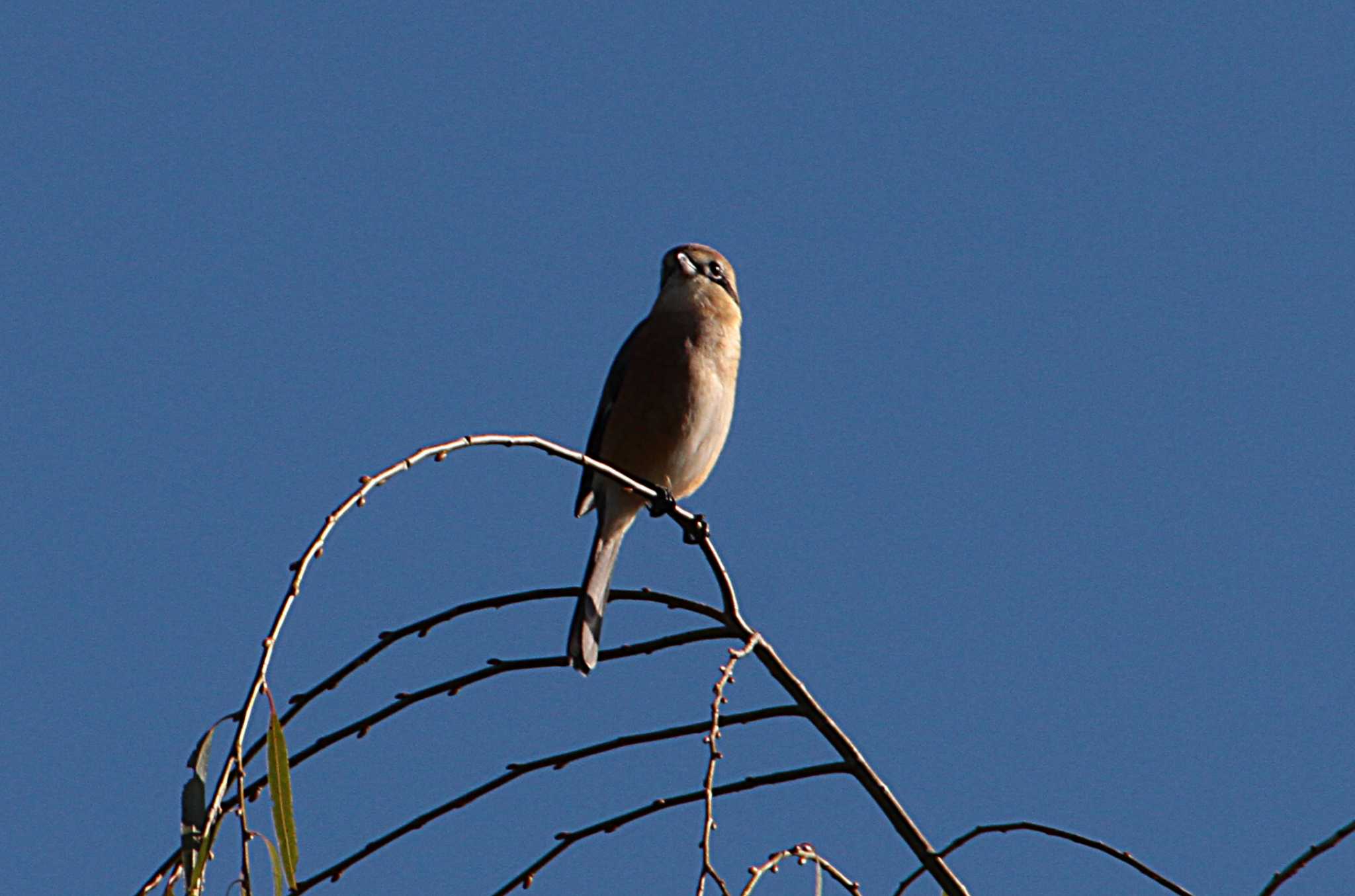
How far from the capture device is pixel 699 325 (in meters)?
4.82

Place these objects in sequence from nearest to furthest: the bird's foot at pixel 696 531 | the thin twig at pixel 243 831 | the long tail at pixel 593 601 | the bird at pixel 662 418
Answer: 1. the thin twig at pixel 243 831
2. the bird's foot at pixel 696 531
3. the long tail at pixel 593 601
4. the bird at pixel 662 418

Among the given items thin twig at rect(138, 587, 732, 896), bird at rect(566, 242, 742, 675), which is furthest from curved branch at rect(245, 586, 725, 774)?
bird at rect(566, 242, 742, 675)

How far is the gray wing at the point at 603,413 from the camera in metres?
4.70

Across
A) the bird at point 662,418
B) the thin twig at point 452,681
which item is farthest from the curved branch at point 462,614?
the bird at point 662,418

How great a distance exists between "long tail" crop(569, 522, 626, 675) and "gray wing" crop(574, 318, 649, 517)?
3.1 inches

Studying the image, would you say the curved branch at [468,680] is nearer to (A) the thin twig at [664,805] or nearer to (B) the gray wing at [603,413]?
(A) the thin twig at [664,805]

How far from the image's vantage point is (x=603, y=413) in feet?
16.1

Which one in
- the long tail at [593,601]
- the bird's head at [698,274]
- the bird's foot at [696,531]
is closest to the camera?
the bird's foot at [696,531]

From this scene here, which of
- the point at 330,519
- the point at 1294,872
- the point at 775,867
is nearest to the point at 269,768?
the point at 330,519

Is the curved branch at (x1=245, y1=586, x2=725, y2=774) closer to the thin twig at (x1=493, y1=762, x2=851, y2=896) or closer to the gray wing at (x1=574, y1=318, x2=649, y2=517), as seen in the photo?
the thin twig at (x1=493, y1=762, x2=851, y2=896)

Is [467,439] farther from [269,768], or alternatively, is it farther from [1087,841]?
[1087,841]

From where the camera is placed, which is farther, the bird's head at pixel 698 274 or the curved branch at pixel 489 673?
the bird's head at pixel 698 274

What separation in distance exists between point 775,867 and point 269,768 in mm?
611

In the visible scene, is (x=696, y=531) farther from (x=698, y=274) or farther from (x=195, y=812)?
(x=698, y=274)
